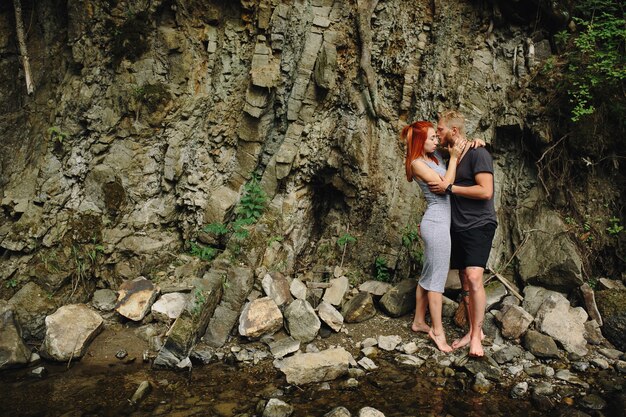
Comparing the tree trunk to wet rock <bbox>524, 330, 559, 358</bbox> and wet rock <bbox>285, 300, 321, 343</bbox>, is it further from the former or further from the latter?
wet rock <bbox>524, 330, 559, 358</bbox>

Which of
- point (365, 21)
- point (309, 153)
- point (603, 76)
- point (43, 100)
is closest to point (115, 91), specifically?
point (43, 100)

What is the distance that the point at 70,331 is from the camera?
522 cm

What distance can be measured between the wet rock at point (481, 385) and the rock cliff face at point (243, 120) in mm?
2257

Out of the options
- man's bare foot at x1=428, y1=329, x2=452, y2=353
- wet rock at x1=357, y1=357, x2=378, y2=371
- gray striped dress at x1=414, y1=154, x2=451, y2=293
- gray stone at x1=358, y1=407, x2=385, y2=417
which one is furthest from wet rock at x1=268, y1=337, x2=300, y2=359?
gray striped dress at x1=414, y1=154, x2=451, y2=293

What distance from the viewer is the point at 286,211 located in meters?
7.00

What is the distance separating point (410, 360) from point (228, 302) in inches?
96.6

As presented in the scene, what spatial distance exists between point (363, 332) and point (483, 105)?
153 inches

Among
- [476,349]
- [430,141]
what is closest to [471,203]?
[430,141]

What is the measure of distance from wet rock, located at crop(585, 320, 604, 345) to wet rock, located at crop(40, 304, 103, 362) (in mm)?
6051

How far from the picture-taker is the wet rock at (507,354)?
4.72m

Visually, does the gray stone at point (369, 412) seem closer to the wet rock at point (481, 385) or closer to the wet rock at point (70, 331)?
the wet rock at point (481, 385)

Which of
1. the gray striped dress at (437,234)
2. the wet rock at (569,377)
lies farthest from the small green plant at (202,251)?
the wet rock at (569,377)

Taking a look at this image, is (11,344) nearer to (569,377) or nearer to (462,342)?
(462,342)

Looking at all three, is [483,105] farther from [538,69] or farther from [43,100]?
[43,100]
